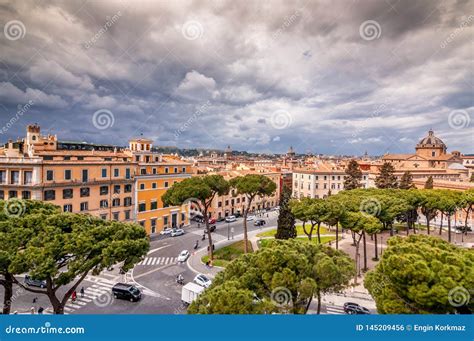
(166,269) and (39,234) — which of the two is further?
(166,269)

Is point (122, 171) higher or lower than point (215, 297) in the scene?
higher

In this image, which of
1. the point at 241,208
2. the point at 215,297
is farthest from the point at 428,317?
the point at 241,208

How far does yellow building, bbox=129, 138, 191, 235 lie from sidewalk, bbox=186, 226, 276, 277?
6.76 meters

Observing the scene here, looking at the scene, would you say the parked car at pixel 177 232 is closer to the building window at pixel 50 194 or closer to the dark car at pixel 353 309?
the building window at pixel 50 194

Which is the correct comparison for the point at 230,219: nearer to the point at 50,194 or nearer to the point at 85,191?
the point at 85,191

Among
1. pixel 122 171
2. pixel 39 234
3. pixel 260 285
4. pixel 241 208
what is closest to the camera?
pixel 260 285

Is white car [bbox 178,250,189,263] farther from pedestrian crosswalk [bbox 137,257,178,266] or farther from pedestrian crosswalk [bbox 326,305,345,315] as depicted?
pedestrian crosswalk [bbox 326,305,345,315]

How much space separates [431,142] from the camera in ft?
269

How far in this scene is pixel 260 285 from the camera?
8914 mm

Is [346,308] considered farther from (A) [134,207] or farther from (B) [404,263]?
(A) [134,207]

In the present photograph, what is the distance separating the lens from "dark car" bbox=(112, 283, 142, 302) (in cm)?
1891

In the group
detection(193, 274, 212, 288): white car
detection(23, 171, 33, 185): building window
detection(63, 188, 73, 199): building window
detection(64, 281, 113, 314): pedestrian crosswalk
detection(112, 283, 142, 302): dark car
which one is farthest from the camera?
detection(63, 188, 73, 199): building window

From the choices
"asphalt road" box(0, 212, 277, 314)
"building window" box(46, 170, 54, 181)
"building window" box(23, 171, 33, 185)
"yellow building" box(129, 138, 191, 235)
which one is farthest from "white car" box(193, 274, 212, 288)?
"building window" box(23, 171, 33, 185)

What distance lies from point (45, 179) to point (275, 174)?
40.7m
